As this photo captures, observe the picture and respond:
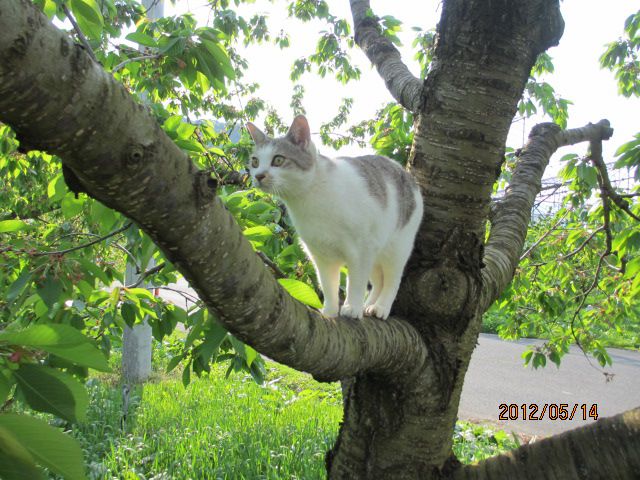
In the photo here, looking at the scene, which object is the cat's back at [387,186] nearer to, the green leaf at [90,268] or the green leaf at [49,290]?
the green leaf at [90,268]

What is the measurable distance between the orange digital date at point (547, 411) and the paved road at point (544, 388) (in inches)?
1.8

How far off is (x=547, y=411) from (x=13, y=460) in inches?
254

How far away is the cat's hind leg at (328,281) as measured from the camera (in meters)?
2.03

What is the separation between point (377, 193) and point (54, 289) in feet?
3.86

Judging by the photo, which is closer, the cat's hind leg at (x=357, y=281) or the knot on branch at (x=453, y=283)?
the knot on branch at (x=453, y=283)

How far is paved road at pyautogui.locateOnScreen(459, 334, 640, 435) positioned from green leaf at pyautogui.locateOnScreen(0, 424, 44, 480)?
18.8 feet

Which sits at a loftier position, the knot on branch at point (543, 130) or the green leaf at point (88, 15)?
the knot on branch at point (543, 130)

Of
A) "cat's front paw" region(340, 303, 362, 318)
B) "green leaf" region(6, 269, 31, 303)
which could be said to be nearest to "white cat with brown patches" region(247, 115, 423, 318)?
"cat's front paw" region(340, 303, 362, 318)

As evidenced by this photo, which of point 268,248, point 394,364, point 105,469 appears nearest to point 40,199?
point 105,469

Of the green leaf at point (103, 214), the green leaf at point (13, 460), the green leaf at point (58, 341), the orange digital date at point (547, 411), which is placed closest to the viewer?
the green leaf at point (13, 460)

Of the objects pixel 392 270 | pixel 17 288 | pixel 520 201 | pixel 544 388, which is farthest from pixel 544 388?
pixel 17 288

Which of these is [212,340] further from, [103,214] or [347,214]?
[347,214]

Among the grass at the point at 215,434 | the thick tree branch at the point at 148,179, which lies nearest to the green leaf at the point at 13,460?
the thick tree branch at the point at 148,179

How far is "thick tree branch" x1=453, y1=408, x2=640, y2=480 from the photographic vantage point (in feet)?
4.35
